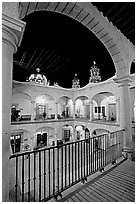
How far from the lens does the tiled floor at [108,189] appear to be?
8.15ft

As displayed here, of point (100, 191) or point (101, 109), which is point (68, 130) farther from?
point (100, 191)

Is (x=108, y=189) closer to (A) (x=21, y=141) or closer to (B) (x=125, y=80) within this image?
(B) (x=125, y=80)

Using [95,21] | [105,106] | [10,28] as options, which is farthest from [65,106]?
[10,28]

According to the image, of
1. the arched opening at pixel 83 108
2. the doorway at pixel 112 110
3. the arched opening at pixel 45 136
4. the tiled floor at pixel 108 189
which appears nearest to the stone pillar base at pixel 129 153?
the tiled floor at pixel 108 189

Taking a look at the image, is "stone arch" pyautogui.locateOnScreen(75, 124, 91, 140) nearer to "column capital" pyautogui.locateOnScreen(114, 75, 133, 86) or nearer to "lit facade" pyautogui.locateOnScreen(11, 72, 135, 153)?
"lit facade" pyautogui.locateOnScreen(11, 72, 135, 153)

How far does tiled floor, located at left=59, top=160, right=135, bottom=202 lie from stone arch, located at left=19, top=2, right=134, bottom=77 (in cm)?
353

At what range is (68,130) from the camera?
17.8 metres

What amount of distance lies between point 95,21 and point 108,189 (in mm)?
4627

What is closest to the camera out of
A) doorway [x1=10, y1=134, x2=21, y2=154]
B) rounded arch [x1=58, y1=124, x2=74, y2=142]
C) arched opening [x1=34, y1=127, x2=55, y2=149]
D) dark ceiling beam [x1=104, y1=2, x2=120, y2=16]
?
dark ceiling beam [x1=104, y1=2, x2=120, y2=16]

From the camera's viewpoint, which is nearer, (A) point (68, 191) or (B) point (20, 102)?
(A) point (68, 191)

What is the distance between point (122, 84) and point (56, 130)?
1169cm

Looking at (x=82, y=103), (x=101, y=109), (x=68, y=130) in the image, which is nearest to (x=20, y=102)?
(x=68, y=130)

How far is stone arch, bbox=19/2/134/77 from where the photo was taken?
9.77 feet

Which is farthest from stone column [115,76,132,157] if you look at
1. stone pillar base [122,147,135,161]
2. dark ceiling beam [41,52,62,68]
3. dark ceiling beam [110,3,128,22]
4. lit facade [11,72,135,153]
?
lit facade [11,72,135,153]
